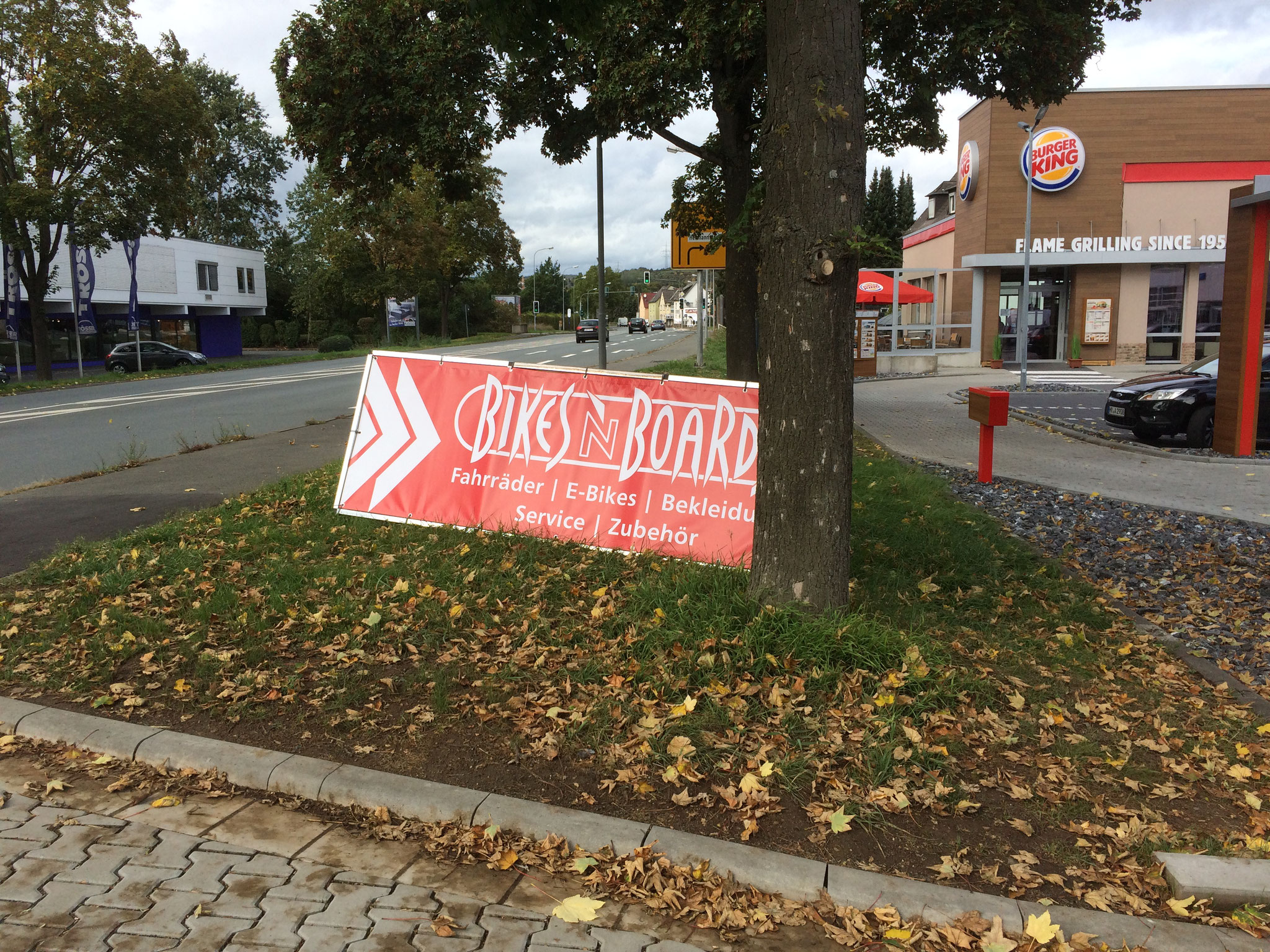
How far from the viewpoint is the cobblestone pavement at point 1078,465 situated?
9.69 m

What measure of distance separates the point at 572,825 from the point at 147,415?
17.0 meters

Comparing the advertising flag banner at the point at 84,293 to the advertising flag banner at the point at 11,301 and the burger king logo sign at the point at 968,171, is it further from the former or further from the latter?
the burger king logo sign at the point at 968,171

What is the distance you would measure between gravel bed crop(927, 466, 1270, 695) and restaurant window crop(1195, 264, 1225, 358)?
27110 millimetres

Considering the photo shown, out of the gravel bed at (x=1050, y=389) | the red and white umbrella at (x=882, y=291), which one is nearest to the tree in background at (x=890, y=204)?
the red and white umbrella at (x=882, y=291)

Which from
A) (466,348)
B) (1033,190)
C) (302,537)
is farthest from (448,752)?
(466,348)

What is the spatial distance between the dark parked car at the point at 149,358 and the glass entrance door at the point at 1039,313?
32.3 meters

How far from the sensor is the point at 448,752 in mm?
3998

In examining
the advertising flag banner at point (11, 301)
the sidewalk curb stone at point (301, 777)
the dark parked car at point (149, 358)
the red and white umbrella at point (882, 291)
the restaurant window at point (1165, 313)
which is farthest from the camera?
the dark parked car at point (149, 358)

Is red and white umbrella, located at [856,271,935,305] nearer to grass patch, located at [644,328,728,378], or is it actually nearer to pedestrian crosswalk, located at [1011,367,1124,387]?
pedestrian crosswalk, located at [1011,367,1124,387]

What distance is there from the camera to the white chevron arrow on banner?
7270 mm

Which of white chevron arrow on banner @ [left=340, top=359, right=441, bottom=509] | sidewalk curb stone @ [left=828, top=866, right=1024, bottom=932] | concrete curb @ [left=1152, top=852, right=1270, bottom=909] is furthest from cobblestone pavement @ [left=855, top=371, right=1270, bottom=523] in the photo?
sidewalk curb stone @ [left=828, top=866, right=1024, bottom=932]

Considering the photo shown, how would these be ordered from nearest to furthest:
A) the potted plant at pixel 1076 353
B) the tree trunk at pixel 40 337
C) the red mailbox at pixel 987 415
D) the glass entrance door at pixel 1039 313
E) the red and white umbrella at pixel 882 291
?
the red mailbox at pixel 987 415 → the red and white umbrella at pixel 882 291 → the tree trunk at pixel 40 337 → the potted plant at pixel 1076 353 → the glass entrance door at pixel 1039 313

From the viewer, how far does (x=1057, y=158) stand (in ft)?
104

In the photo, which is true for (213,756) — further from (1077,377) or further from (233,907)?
(1077,377)
